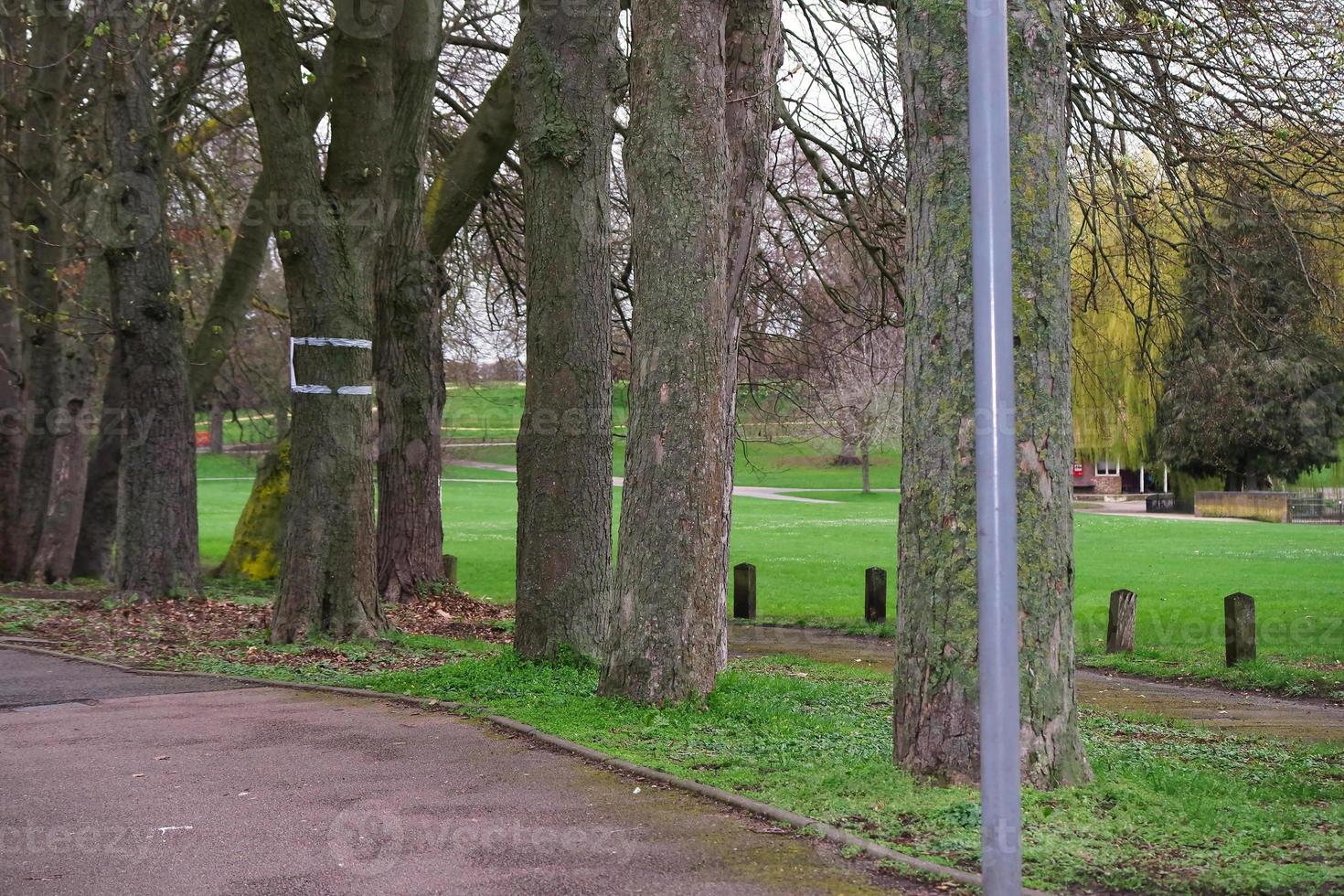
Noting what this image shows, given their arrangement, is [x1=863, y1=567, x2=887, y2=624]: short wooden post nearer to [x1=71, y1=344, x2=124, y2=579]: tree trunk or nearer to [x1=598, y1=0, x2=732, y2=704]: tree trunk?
[x1=598, y1=0, x2=732, y2=704]: tree trunk

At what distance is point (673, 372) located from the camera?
314 inches

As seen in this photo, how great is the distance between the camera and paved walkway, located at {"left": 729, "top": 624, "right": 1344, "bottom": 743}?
354 inches

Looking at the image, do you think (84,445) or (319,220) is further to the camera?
(84,445)

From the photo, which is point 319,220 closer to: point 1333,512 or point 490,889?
point 490,889

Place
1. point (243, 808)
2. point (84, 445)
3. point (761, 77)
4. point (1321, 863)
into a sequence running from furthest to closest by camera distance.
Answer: point (84, 445) < point (761, 77) < point (243, 808) < point (1321, 863)

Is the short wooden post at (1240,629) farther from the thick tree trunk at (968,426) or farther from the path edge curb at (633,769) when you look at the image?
the path edge curb at (633,769)

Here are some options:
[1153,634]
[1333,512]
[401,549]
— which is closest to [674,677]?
[401,549]

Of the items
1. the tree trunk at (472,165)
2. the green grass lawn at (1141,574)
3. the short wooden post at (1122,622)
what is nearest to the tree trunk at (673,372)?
the tree trunk at (472,165)

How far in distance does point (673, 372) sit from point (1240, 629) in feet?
24.6

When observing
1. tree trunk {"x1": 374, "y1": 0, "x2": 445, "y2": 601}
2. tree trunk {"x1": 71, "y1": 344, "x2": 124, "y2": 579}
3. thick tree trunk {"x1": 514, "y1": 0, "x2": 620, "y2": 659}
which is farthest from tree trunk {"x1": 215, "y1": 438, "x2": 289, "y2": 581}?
thick tree trunk {"x1": 514, "y1": 0, "x2": 620, "y2": 659}

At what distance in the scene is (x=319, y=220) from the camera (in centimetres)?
1090

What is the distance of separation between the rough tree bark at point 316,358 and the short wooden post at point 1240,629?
828cm

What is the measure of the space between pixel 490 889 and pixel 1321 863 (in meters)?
2.95

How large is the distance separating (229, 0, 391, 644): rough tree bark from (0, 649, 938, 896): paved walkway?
298cm
